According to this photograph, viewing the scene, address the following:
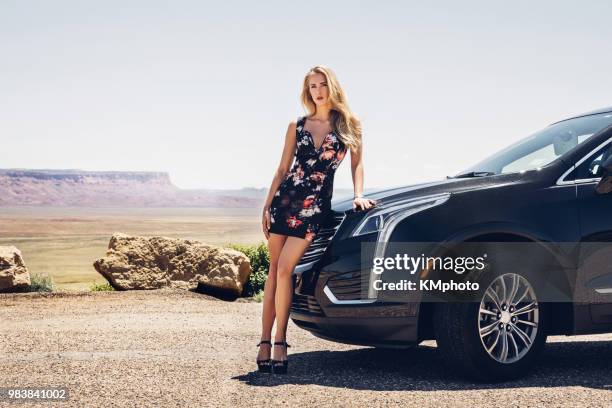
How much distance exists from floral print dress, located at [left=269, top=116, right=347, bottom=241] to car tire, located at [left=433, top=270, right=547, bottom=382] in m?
1.18

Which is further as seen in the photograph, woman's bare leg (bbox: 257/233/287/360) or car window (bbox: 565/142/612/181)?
woman's bare leg (bbox: 257/233/287/360)

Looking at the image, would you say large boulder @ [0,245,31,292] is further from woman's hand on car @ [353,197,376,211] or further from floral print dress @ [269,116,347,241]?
woman's hand on car @ [353,197,376,211]

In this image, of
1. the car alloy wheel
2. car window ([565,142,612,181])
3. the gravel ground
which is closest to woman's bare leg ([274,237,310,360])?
the gravel ground

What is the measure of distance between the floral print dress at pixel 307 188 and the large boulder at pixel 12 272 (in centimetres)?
664

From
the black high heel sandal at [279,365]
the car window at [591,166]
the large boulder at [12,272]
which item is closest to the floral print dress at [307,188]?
the black high heel sandal at [279,365]

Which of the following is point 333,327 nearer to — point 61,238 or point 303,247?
point 303,247

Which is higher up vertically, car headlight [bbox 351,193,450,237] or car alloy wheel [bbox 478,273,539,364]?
car headlight [bbox 351,193,450,237]

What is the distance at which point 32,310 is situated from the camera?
10.2 metres

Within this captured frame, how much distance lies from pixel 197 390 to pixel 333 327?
3.46ft

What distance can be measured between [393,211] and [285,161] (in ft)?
3.17

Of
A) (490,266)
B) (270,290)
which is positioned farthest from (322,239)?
(490,266)

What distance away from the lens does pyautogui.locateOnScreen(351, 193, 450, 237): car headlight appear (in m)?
5.75

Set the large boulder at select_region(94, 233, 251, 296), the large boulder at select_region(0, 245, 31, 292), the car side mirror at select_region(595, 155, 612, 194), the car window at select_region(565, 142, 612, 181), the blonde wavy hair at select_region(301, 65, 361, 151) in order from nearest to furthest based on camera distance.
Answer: the car side mirror at select_region(595, 155, 612, 194) → the car window at select_region(565, 142, 612, 181) → the blonde wavy hair at select_region(301, 65, 361, 151) → the large boulder at select_region(0, 245, 31, 292) → the large boulder at select_region(94, 233, 251, 296)

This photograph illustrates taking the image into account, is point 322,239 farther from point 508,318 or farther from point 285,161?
point 508,318
